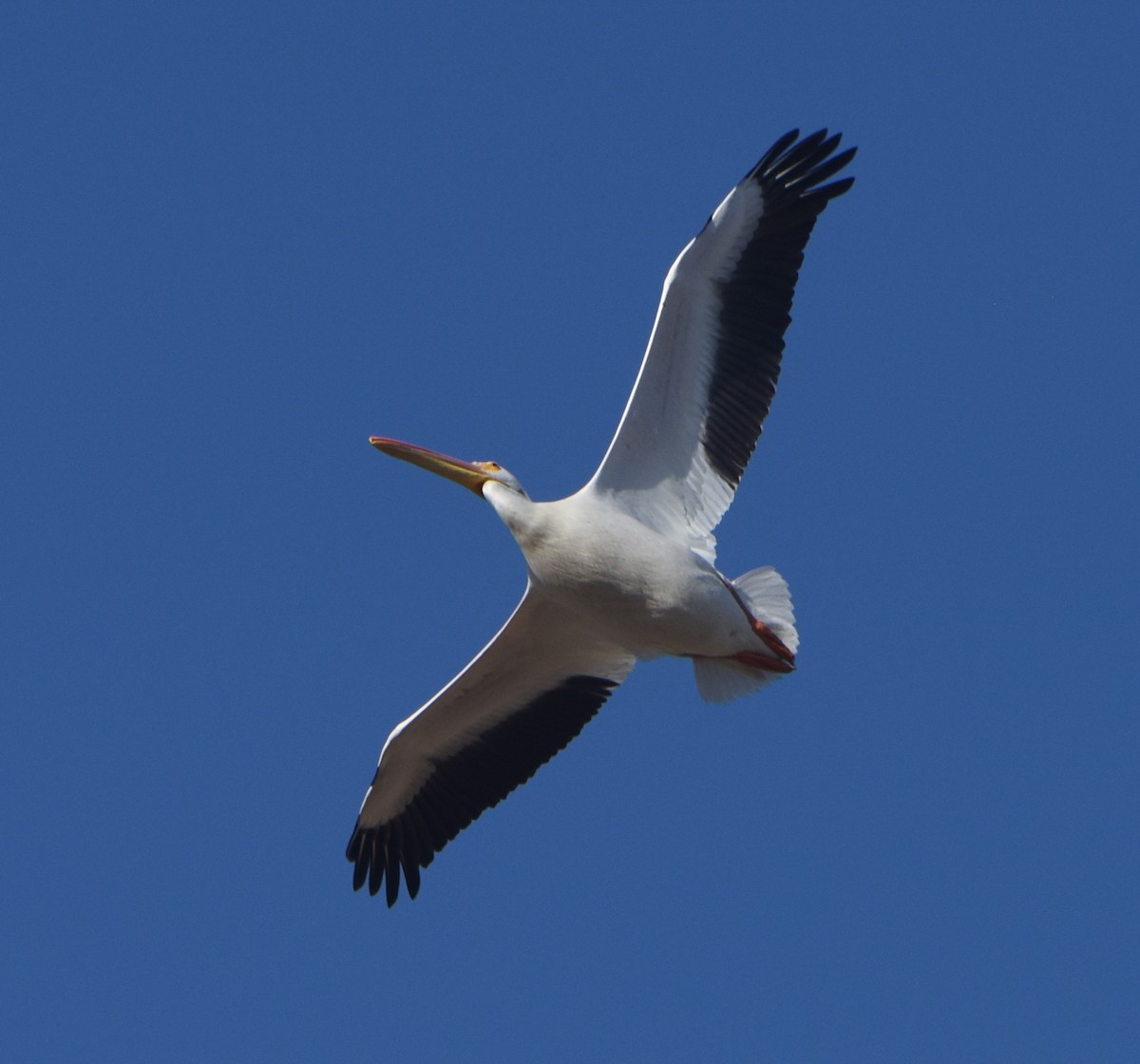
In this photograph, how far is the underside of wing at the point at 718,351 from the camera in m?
9.55

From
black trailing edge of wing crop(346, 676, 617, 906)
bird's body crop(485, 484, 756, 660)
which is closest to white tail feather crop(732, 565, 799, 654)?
bird's body crop(485, 484, 756, 660)

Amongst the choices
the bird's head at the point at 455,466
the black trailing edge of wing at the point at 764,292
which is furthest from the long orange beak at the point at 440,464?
the black trailing edge of wing at the point at 764,292

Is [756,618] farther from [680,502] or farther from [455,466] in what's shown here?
[455,466]

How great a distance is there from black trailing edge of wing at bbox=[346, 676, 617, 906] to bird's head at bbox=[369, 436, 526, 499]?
1230mm

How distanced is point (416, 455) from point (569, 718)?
1712 mm

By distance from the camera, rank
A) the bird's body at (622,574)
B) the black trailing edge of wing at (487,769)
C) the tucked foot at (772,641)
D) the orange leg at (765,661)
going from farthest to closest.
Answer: the black trailing edge of wing at (487,769) → the orange leg at (765,661) → the tucked foot at (772,641) → the bird's body at (622,574)

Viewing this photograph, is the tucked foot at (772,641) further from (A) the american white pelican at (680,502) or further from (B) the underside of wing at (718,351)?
(B) the underside of wing at (718,351)

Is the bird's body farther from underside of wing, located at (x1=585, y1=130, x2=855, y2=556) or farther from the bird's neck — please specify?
underside of wing, located at (x1=585, y1=130, x2=855, y2=556)

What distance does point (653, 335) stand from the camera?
31.2ft

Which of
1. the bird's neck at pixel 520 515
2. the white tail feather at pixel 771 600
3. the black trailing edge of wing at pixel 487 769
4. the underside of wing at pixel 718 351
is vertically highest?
the underside of wing at pixel 718 351

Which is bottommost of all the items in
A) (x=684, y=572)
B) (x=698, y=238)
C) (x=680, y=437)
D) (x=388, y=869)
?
(x=388, y=869)

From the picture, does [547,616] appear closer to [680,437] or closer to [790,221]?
[680,437]

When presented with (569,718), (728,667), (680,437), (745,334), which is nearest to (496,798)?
(569,718)

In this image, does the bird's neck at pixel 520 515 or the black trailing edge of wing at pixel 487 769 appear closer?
the bird's neck at pixel 520 515
